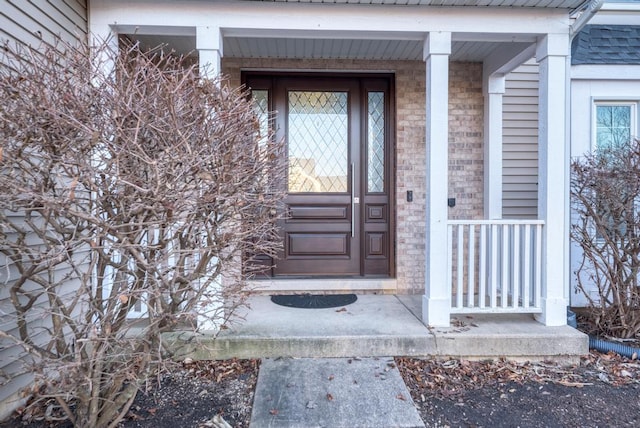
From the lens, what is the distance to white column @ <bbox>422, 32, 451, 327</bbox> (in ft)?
10.6

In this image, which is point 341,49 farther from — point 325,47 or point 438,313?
point 438,313

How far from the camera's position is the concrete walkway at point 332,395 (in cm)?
229

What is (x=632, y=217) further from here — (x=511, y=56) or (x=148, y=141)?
(x=148, y=141)

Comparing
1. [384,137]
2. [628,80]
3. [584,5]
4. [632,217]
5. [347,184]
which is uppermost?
[584,5]

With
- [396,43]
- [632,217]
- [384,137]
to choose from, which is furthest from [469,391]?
[396,43]

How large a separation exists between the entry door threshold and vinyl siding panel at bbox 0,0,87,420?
1840 millimetres

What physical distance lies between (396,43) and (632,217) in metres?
2.49

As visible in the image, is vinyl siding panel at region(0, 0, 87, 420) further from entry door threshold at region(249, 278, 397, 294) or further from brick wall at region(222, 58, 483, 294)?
brick wall at region(222, 58, 483, 294)

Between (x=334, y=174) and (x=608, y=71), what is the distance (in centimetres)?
299

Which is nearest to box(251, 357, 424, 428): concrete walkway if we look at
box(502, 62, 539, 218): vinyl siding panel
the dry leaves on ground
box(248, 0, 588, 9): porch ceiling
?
the dry leaves on ground

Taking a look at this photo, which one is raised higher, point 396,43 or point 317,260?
point 396,43

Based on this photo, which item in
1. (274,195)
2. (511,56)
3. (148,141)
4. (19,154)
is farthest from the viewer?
(511,56)

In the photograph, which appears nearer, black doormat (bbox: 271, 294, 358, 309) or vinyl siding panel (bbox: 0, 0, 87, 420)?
vinyl siding panel (bbox: 0, 0, 87, 420)

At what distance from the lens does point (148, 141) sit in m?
1.93
